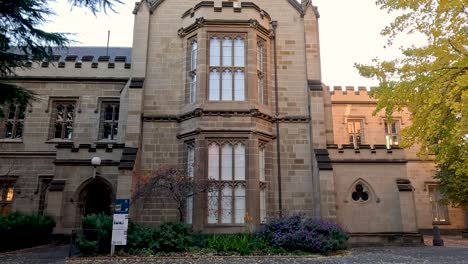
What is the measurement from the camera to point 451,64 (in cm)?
920

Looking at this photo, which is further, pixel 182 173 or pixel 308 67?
pixel 308 67

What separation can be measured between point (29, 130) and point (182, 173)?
32.5 ft

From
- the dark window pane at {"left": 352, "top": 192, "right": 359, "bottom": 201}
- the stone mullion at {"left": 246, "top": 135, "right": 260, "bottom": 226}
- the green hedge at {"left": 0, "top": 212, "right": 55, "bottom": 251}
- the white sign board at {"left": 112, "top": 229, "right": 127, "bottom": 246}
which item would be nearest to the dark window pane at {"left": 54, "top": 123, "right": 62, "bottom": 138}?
the green hedge at {"left": 0, "top": 212, "right": 55, "bottom": 251}

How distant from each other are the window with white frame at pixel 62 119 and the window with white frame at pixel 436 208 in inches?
813

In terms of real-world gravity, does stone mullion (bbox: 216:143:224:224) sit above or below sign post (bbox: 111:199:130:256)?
above

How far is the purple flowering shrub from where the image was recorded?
11602 mm

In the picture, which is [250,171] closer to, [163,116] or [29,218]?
[163,116]

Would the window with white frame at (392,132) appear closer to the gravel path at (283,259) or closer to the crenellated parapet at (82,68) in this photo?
the gravel path at (283,259)

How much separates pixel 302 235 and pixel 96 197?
9.52 m

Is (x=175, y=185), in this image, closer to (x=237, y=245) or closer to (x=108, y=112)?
(x=237, y=245)

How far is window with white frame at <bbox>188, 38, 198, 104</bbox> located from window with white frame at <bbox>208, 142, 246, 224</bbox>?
2295 mm

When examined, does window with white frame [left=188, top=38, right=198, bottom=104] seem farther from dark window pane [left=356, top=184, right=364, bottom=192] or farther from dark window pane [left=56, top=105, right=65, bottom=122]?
dark window pane [left=56, top=105, right=65, bottom=122]

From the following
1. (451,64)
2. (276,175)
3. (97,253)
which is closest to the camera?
(451,64)

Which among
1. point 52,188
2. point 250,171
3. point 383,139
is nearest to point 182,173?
point 250,171
